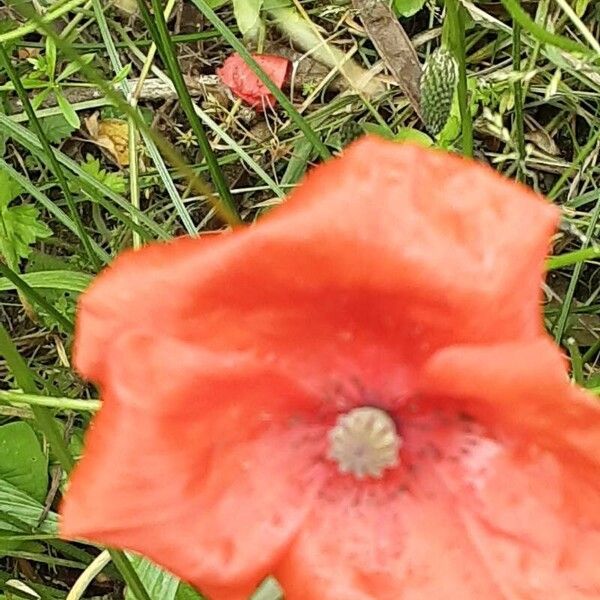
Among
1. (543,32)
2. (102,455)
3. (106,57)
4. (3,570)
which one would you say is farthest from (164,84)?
(102,455)

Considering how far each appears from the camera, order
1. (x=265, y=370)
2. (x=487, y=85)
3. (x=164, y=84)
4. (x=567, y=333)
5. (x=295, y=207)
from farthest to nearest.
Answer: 1. (x=164, y=84)
2. (x=567, y=333)
3. (x=487, y=85)
4. (x=265, y=370)
5. (x=295, y=207)

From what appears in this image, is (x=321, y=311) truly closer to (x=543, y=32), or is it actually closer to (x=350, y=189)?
(x=350, y=189)

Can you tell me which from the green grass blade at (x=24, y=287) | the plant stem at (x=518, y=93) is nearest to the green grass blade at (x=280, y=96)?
the plant stem at (x=518, y=93)

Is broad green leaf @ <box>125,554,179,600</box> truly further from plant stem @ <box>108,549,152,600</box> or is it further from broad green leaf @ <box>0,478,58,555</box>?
broad green leaf @ <box>0,478,58,555</box>

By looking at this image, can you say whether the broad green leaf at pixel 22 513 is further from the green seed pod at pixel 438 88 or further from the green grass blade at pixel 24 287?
the green seed pod at pixel 438 88

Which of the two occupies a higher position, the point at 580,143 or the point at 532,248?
the point at 532,248

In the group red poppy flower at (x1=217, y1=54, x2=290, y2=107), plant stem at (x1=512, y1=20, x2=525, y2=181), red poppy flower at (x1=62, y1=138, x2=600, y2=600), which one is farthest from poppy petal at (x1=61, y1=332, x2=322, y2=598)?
red poppy flower at (x1=217, y1=54, x2=290, y2=107)

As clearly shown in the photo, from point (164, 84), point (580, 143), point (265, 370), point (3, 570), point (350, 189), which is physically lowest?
point (3, 570)

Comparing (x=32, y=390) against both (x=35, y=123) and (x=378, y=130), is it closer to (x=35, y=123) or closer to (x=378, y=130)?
(x=35, y=123)

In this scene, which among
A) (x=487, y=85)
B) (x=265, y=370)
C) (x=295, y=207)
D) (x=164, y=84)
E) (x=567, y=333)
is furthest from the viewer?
(x=164, y=84)
